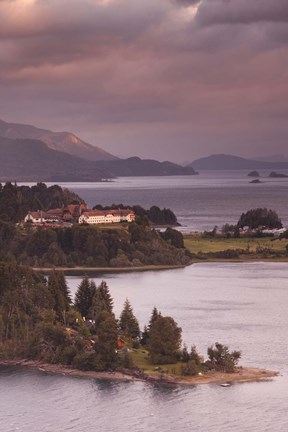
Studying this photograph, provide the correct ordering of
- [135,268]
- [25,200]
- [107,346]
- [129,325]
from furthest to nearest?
[25,200], [135,268], [129,325], [107,346]

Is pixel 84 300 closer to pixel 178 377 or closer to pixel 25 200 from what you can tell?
Answer: pixel 178 377

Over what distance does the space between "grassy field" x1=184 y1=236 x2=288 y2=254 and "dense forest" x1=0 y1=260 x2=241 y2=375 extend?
42.9 meters

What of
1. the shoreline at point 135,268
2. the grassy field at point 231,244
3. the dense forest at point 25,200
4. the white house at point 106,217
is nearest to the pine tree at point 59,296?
the shoreline at point 135,268

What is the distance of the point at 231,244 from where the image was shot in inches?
4156

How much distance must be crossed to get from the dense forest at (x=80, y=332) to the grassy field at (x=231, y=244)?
141 ft

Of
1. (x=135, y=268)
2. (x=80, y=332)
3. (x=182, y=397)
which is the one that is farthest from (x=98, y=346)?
(x=135, y=268)

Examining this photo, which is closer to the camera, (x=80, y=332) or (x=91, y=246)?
(x=80, y=332)

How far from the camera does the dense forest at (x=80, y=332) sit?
156 feet

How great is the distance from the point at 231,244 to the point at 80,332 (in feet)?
181

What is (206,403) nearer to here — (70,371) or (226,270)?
(70,371)

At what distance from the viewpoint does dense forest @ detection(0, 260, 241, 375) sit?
47.7 meters

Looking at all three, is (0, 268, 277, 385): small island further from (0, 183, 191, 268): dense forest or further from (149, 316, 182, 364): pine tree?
(0, 183, 191, 268): dense forest

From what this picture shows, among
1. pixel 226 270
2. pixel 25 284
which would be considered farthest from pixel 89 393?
pixel 226 270

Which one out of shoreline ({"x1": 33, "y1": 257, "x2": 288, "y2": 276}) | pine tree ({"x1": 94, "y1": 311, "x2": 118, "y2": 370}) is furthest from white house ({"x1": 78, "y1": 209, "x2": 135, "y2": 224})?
pine tree ({"x1": 94, "y1": 311, "x2": 118, "y2": 370})
